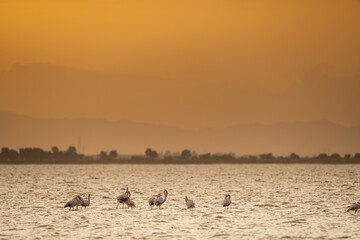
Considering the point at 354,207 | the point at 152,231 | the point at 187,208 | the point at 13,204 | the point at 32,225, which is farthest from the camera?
the point at 13,204

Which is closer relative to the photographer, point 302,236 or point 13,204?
point 302,236

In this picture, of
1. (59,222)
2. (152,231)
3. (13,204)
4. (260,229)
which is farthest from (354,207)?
(13,204)

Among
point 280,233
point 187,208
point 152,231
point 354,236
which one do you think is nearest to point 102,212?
point 187,208

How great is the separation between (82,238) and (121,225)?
5.29 m

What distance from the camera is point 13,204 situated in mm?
53031

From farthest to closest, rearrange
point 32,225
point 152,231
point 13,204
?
point 13,204 → point 32,225 → point 152,231

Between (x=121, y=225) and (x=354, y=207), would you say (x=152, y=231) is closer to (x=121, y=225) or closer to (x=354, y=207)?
(x=121, y=225)

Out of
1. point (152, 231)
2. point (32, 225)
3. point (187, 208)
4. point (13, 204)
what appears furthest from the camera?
point (13, 204)

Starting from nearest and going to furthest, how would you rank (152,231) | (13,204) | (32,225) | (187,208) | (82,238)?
1. (82,238)
2. (152,231)
3. (32,225)
4. (187,208)
5. (13,204)

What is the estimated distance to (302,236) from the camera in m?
33.0

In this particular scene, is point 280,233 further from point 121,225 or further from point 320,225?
point 121,225

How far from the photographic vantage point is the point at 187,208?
1889 inches

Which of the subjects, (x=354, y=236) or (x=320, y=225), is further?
(x=320, y=225)

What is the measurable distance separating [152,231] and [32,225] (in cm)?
697
